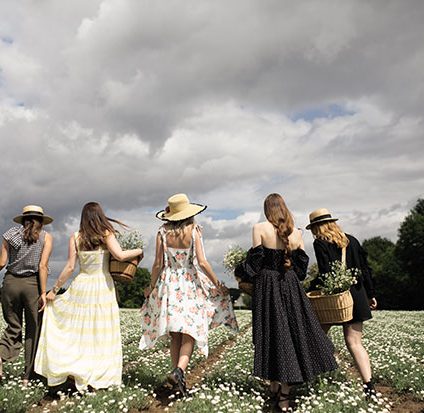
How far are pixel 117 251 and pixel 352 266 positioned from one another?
3374mm

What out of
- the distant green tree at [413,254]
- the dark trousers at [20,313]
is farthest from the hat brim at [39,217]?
the distant green tree at [413,254]

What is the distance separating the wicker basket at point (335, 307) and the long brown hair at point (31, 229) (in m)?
4.40

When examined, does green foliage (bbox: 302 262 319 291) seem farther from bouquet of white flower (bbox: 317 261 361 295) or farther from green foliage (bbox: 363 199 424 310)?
green foliage (bbox: 363 199 424 310)

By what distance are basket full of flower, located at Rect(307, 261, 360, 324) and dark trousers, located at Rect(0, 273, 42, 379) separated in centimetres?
421

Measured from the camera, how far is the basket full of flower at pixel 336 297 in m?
6.38

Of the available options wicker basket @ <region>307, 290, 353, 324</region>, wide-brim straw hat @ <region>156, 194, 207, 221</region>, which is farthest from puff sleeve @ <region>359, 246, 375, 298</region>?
wide-brim straw hat @ <region>156, 194, 207, 221</region>

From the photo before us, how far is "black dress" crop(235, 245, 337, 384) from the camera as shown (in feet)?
20.5

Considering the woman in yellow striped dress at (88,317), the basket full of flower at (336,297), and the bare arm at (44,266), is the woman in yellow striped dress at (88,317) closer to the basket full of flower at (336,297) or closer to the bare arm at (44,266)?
the bare arm at (44,266)

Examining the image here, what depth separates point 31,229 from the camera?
24.9 feet

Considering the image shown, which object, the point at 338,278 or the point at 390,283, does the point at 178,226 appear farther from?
the point at 390,283

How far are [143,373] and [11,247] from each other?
3.00m

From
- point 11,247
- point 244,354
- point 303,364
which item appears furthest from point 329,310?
point 11,247

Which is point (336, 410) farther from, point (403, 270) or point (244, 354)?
point (403, 270)

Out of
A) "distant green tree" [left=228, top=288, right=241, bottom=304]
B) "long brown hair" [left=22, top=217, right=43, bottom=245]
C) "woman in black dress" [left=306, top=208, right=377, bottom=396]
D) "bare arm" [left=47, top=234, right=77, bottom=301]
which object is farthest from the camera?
"long brown hair" [left=22, top=217, right=43, bottom=245]
